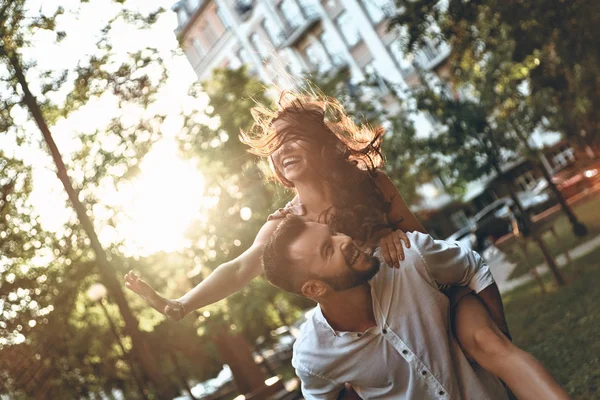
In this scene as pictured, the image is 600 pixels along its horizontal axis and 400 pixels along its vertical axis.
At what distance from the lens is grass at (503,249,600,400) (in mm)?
5538

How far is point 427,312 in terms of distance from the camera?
2742 mm

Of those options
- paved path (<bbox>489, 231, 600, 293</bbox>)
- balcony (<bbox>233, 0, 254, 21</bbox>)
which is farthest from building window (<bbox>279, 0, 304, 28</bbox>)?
paved path (<bbox>489, 231, 600, 293</bbox>)

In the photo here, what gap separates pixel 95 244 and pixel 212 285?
4677 mm

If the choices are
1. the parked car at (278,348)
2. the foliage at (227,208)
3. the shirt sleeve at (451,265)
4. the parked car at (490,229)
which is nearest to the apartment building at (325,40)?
the parked car at (490,229)

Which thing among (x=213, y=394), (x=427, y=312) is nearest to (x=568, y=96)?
(x=427, y=312)

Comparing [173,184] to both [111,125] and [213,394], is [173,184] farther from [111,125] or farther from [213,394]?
[213,394]

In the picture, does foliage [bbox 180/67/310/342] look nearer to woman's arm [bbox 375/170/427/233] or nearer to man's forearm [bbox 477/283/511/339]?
woman's arm [bbox 375/170/427/233]

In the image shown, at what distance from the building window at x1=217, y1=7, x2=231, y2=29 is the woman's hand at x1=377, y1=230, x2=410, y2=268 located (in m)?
38.2

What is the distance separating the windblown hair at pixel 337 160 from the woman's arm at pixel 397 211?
0.05 metres

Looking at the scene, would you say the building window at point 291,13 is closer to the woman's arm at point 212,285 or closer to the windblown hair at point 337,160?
the windblown hair at point 337,160

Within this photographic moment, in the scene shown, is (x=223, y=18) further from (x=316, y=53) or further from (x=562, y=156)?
(x=562, y=156)

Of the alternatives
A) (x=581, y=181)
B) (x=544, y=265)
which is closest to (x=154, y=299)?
(x=544, y=265)

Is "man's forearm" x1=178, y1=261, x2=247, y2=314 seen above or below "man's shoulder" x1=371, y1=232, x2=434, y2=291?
above

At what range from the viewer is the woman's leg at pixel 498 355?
2.51 m
